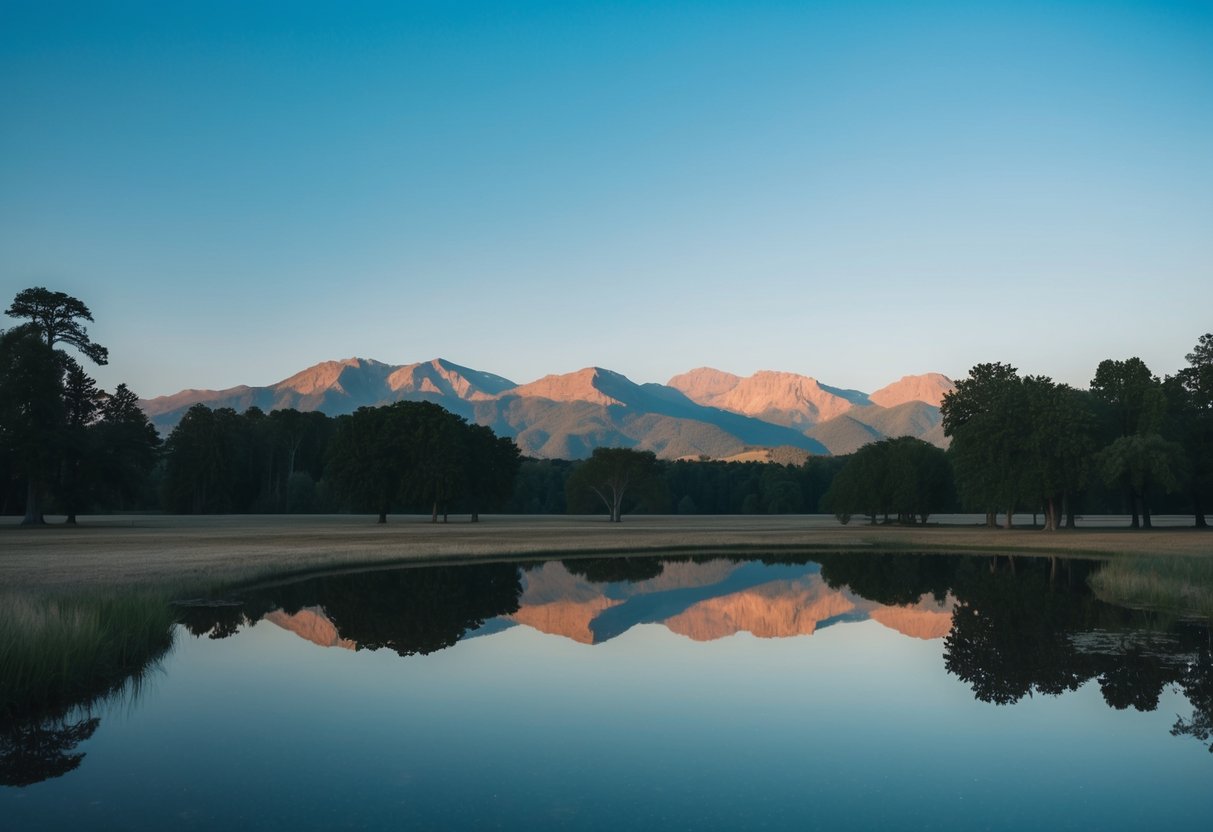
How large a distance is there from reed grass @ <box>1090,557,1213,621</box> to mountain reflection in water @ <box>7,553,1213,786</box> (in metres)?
1.06

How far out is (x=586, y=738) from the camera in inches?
570

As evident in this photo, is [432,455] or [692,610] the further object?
[432,455]

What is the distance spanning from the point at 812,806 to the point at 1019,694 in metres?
8.59

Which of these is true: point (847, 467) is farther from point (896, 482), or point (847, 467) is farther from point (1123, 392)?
point (1123, 392)

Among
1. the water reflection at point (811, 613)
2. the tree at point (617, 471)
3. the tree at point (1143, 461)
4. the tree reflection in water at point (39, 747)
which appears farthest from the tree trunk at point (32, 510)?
the tree at point (1143, 461)

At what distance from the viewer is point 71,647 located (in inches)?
715

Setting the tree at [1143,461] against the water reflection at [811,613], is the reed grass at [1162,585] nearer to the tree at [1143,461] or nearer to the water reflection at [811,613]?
the water reflection at [811,613]

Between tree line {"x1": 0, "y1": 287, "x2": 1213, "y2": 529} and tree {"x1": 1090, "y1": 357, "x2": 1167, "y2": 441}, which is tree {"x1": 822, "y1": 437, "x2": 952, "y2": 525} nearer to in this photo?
tree line {"x1": 0, "y1": 287, "x2": 1213, "y2": 529}

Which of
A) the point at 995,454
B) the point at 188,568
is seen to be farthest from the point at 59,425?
the point at 995,454

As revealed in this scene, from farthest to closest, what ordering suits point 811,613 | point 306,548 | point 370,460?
point 370,460
point 306,548
point 811,613

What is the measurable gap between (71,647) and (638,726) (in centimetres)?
1219

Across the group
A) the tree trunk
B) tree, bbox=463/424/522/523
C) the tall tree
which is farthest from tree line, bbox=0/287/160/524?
the tall tree

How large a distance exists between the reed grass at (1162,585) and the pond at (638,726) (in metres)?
2.02

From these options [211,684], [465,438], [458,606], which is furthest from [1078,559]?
[465,438]
